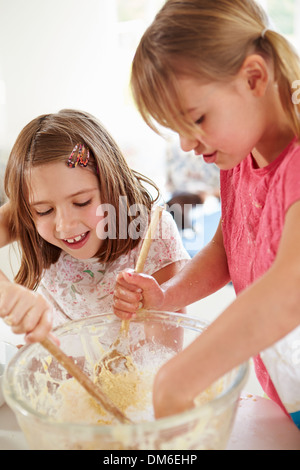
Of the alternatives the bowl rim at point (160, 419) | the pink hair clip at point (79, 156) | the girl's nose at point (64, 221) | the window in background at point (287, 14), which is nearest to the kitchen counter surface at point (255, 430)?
the bowl rim at point (160, 419)

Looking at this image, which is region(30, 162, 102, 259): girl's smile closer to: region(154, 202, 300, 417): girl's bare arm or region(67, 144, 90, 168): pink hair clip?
region(67, 144, 90, 168): pink hair clip

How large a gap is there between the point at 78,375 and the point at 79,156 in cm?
49

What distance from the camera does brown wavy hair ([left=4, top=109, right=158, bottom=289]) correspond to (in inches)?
38.4

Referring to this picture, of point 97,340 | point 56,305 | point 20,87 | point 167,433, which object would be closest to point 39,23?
point 20,87

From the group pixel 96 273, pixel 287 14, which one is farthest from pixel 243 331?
pixel 287 14

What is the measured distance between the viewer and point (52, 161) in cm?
95

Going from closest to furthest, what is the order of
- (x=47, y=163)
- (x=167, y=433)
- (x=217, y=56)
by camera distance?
1. (x=167, y=433)
2. (x=217, y=56)
3. (x=47, y=163)

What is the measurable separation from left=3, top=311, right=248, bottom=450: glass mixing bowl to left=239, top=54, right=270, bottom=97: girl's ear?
1.09ft

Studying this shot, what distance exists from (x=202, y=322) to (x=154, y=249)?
0.47m

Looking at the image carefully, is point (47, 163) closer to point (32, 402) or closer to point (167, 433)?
point (32, 402)

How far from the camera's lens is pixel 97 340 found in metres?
0.77

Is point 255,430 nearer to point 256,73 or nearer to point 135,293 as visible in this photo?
point 135,293

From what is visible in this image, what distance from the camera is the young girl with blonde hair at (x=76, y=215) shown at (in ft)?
3.15

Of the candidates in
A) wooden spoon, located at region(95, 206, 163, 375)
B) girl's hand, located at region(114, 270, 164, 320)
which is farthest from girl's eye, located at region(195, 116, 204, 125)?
girl's hand, located at region(114, 270, 164, 320)
